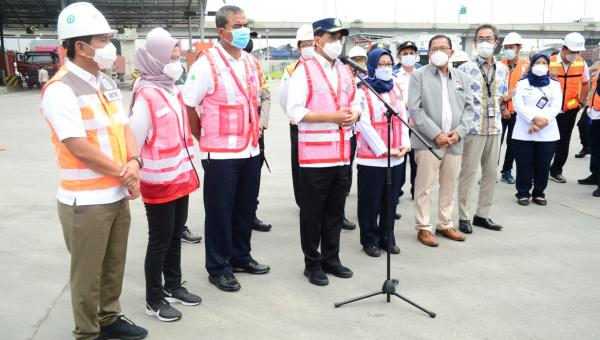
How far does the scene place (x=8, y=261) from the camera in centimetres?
404

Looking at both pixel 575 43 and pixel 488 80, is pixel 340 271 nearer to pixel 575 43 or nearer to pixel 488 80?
pixel 488 80

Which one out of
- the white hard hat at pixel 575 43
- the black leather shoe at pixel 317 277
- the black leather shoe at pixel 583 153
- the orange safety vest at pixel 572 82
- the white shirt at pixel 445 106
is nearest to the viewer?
the black leather shoe at pixel 317 277

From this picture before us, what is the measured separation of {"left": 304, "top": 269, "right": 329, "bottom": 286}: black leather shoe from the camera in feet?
12.0

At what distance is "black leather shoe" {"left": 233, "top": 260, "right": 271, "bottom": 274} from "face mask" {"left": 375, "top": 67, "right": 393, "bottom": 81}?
1.85m

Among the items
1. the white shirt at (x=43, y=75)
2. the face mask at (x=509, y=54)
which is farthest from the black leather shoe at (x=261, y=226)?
the white shirt at (x=43, y=75)

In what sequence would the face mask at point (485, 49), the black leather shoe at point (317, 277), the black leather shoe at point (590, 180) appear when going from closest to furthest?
the black leather shoe at point (317, 277), the face mask at point (485, 49), the black leather shoe at point (590, 180)

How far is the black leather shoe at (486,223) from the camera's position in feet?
16.3

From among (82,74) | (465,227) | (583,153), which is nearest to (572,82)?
(583,153)

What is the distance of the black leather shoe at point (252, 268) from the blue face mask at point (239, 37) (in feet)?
5.58

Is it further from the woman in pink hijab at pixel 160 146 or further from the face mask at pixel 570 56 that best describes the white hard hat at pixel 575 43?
the woman in pink hijab at pixel 160 146

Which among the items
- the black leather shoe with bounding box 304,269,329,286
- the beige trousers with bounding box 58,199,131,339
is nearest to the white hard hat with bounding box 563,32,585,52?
the black leather shoe with bounding box 304,269,329,286

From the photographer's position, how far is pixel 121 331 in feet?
9.42

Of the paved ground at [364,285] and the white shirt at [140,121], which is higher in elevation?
the white shirt at [140,121]

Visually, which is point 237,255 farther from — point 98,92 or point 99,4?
point 99,4
